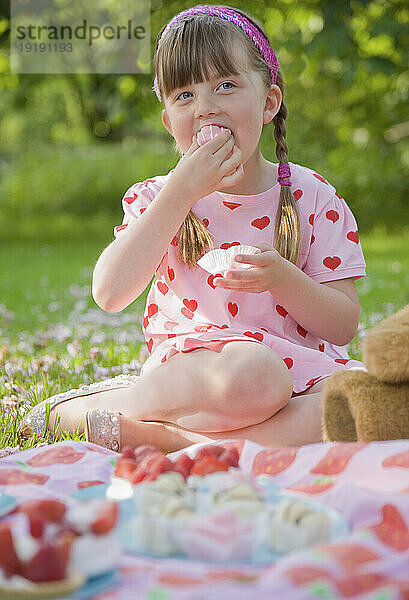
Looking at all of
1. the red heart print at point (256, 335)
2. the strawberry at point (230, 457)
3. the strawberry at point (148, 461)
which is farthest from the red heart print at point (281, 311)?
the strawberry at point (148, 461)

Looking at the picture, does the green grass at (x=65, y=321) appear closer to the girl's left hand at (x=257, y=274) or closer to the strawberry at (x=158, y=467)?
the girl's left hand at (x=257, y=274)

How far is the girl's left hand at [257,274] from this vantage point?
83.3 inches

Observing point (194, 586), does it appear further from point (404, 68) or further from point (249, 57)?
point (404, 68)

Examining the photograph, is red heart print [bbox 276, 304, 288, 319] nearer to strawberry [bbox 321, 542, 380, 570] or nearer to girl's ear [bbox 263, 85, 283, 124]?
girl's ear [bbox 263, 85, 283, 124]

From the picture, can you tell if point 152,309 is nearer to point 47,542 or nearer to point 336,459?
point 336,459

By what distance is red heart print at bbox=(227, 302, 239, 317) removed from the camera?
244 cm

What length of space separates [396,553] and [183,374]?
3.33ft

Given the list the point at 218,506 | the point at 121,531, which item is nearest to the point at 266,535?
the point at 218,506

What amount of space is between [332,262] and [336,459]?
924 mm

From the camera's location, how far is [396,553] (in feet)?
4.22

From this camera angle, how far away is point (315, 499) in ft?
4.97

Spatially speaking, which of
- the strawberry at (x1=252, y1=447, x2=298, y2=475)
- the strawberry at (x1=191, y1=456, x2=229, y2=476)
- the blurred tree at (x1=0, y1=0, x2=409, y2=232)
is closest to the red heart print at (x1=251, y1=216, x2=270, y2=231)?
the strawberry at (x1=252, y1=447, x2=298, y2=475)

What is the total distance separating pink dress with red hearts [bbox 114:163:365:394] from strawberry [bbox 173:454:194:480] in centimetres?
67

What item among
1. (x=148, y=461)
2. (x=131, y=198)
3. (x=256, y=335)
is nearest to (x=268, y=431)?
(x=256, y=335)
